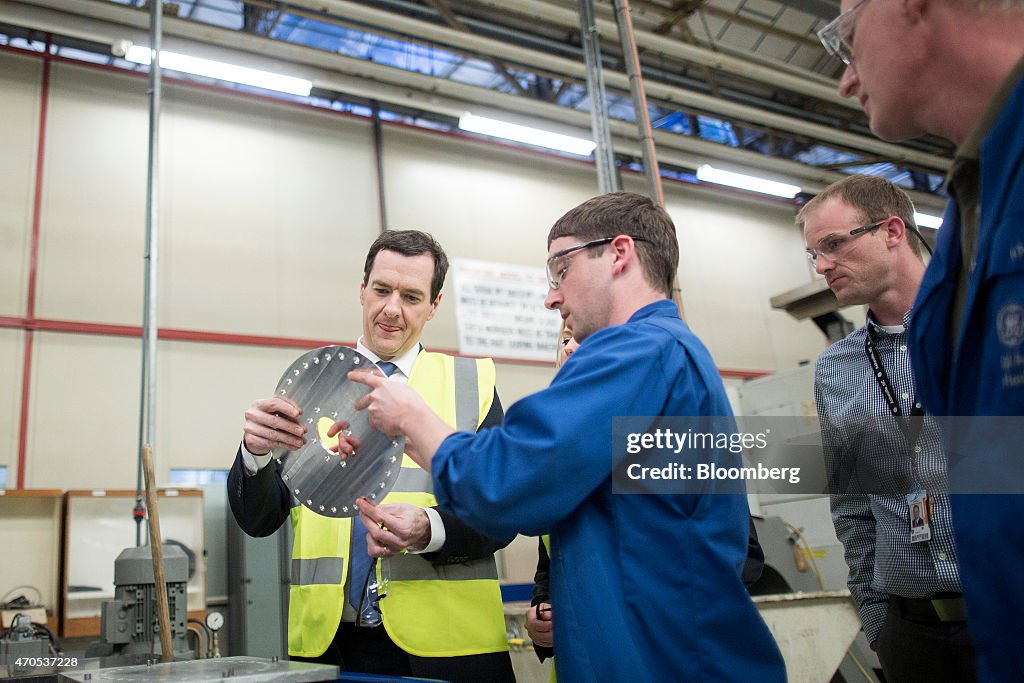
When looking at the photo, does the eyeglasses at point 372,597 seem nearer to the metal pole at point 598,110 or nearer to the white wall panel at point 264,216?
the metal pole at point 598,110

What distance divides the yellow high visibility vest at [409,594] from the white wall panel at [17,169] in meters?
4.67

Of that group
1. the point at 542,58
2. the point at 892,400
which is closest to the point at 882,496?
the point at 892,400

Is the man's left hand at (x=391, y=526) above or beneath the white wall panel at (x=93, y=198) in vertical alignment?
beneath

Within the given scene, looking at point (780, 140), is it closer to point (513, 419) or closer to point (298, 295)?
point (298, 295)

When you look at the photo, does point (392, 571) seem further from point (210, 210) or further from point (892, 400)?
point (210, 210)

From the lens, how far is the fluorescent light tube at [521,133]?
617 centimetres

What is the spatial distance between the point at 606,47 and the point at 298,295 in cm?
346

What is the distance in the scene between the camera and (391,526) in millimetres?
1271

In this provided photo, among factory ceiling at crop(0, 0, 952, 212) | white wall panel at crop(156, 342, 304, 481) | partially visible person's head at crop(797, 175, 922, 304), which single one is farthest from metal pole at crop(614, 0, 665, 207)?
white wall panel at crop(156, 342, 304, 481)

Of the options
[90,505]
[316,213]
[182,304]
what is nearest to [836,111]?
[316,213]

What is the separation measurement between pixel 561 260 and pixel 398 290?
19.7 inches

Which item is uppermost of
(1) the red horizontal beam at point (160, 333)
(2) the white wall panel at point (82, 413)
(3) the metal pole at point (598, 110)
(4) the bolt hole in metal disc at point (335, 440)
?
(3) the metal pole at point (598, 110)

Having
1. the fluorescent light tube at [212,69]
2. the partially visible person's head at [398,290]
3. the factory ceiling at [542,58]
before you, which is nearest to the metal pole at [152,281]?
the fluorescent light tube at [212,69]

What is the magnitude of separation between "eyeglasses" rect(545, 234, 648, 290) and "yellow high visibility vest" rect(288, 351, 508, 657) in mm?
392
